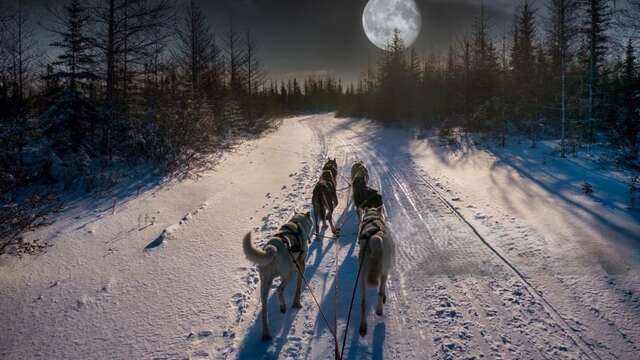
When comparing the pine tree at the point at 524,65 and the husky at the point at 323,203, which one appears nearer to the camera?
the husky at the point at 323,203

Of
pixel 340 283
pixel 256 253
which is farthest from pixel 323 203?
pixel 256 253

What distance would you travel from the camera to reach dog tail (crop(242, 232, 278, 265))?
3204mm

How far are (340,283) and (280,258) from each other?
4.39 ft

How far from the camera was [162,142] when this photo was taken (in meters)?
11.5

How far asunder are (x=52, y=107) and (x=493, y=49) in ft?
108

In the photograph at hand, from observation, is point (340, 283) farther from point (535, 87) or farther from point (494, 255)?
point (535, 87)

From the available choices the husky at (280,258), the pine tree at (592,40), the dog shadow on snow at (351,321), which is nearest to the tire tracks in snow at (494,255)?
the dog shadow on snow at (351,321)

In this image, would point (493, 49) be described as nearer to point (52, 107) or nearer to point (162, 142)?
point (162, 142)

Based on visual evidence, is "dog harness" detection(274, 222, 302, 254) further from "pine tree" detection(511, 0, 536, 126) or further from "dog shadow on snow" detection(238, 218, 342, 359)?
"pine tree" detection(511, 0, 536, 126)

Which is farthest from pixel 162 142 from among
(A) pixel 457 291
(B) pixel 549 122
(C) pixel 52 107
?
(B) pixel 549 122

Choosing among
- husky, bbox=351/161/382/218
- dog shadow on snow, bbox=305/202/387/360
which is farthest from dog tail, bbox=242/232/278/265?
husky, bbox=351/161/382/218

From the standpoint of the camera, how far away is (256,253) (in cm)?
325

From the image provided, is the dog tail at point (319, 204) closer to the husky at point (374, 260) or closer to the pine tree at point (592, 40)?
the husky at point (374, 260)

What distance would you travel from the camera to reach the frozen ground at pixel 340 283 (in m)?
3.30
